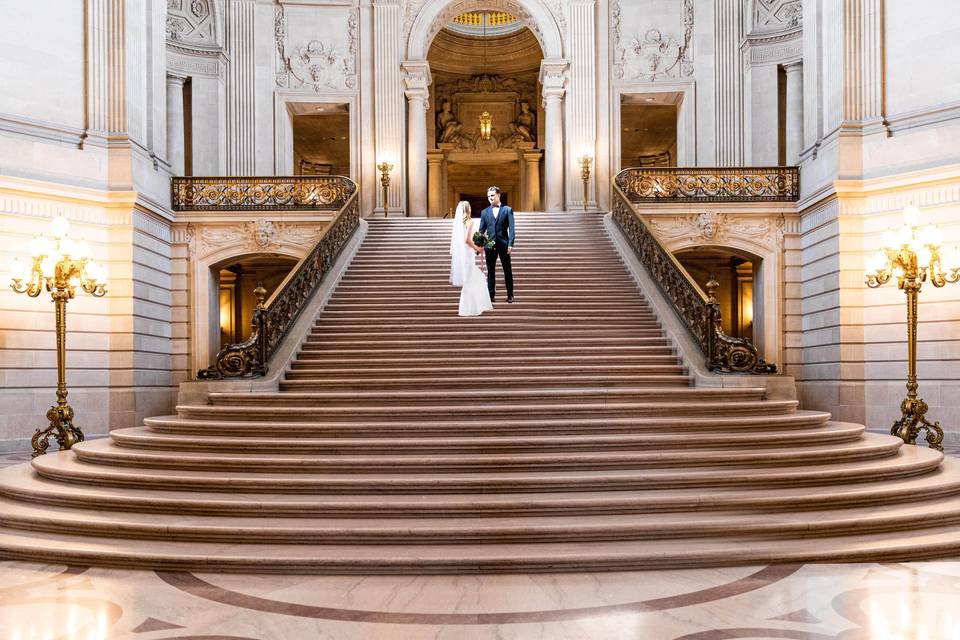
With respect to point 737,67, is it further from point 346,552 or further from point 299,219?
point 346,552

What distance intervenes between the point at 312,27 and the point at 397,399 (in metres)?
14.9

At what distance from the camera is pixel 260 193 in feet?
52.6

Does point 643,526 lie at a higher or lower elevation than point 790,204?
lower

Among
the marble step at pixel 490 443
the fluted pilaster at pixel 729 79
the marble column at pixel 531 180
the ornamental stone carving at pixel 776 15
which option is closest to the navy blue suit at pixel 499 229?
the marble step at pixel 490 443

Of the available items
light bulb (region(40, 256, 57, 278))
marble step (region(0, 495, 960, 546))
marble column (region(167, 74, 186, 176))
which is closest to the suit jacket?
light bulb (region(40, 256, 57, 278))

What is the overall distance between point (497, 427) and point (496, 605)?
267 centimetres

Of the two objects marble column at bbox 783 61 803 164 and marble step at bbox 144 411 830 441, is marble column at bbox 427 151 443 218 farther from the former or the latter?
marble step at bbox 144 411 830 441

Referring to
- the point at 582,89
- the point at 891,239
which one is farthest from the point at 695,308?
the point at 582,89

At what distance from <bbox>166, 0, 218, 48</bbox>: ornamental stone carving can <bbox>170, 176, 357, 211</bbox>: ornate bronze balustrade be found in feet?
18.1

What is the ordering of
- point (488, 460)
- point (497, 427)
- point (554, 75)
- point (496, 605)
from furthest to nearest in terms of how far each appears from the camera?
1. point (554, 75)
2. point (497, 427)
3. point (488, 460)
4. point (496, 605)

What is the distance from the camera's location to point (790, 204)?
1534 cm

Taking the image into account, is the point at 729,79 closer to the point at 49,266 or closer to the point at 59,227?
the point at 59,227

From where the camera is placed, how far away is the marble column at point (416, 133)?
66.0 feet

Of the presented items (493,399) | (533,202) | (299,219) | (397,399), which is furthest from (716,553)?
(533,202)
